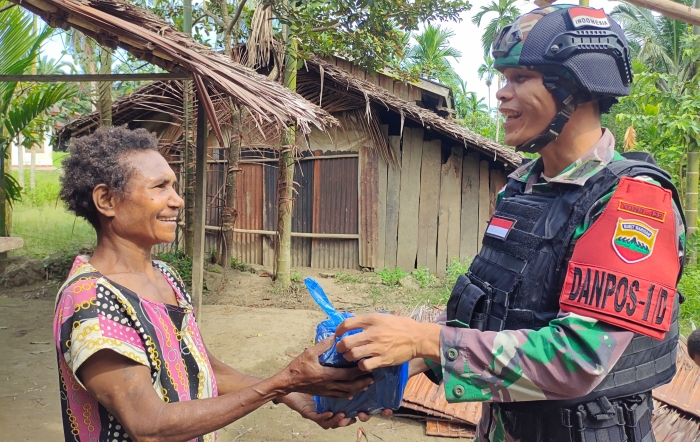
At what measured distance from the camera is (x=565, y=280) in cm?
135

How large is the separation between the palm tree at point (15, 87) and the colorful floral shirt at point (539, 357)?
7.53 m

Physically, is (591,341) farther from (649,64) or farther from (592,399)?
(649,64)

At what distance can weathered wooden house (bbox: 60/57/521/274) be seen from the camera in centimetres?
912

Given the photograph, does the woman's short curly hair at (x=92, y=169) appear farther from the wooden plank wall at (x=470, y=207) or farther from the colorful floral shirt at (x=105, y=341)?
the wooden plank wall at (x=470, y=207)

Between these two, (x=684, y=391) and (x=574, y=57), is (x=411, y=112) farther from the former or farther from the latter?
(x=574, y=57)

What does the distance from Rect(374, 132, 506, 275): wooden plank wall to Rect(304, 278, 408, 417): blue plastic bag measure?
7.58 metres

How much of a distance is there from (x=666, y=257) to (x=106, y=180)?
168 centimetres

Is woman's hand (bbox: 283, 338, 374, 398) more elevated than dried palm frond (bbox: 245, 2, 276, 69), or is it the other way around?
dried palm frond (bbox: 245, 2, 276, 69)

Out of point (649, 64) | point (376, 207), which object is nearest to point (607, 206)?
point (376, 207)

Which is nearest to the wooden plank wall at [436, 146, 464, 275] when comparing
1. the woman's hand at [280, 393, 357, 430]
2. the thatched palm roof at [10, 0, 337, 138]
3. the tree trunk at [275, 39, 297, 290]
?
the tree trunk at [275, 39, 297, 290]

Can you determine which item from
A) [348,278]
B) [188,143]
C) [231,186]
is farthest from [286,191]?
[348,278]

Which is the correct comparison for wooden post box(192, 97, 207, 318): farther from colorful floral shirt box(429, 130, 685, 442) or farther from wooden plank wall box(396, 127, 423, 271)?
wooden plank wall box(396, 127, 423, 271)

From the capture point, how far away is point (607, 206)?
136cm

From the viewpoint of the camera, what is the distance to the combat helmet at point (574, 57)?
150cm
